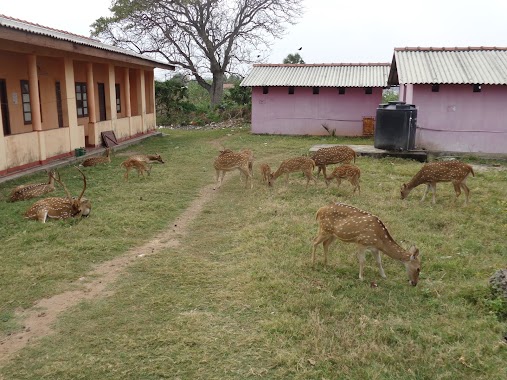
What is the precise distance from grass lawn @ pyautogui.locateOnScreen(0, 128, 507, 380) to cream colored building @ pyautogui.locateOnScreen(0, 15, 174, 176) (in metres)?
4.14

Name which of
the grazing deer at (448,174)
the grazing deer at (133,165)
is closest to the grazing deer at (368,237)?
the grazing deer at (448,174)

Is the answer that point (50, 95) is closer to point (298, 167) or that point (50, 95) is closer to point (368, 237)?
point (298, 167)

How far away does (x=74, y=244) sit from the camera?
298 inches

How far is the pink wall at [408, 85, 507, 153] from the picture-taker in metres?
17.0

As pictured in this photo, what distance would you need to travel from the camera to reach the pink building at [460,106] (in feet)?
55.4

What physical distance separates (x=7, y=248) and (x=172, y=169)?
7282 mm

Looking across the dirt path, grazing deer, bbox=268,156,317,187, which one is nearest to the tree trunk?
grazing deer, bbox=268,156,317,187

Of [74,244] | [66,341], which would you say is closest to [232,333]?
[66,341]

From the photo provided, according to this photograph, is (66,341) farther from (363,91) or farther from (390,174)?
(363,91)

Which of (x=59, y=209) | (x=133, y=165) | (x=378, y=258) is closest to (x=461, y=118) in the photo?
(x=133, y=165)

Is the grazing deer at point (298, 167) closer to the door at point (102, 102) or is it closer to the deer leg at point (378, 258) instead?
the deer leg at point (378, 258)

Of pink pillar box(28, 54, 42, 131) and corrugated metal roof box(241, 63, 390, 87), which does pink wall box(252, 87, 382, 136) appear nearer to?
corrugated metal roof box(241, 63, 390, 87)

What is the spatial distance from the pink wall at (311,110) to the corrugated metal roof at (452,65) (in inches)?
156

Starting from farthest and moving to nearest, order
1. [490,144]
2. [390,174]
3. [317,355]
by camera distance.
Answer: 1. [490,144]
2. [390,174]
3. [317,355]
